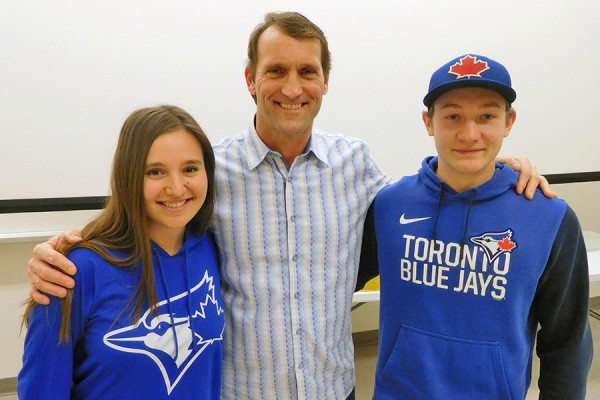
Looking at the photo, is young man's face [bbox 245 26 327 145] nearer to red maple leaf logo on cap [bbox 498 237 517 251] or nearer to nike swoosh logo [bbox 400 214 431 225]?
nike swoosh logo [bbox 400 214 431 225]

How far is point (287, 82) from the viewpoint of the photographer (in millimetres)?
1315

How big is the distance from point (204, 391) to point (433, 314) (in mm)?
622

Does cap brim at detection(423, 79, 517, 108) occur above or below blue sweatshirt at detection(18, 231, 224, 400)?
above

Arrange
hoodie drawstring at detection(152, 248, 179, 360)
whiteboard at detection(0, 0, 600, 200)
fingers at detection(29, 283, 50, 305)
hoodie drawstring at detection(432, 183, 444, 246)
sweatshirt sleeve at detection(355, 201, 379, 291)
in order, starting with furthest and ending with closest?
whiteboard at detection(0, 0, 600, 200) < sweatshirt sleeve at detection(355, 201, 379, 291) < hoodie drawstring at detection(432, 183, 444, 246) < hoodie drawstring at detection(152, 248, 179, 360) < fingers at detection(29, 283, 50, 305)

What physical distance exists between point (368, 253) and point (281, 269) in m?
0.35

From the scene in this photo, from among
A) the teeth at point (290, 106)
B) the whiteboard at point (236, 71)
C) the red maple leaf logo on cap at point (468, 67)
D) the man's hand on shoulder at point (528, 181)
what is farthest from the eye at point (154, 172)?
the whiteboard at point (236, 71)

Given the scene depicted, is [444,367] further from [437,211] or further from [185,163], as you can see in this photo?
[185,163]

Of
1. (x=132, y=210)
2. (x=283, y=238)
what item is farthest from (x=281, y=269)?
(x=132, y=210)

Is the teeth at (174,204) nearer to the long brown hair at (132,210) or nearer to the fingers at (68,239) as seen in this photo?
the long brown hair at (132,210)

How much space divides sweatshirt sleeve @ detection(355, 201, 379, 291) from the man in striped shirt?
10cm

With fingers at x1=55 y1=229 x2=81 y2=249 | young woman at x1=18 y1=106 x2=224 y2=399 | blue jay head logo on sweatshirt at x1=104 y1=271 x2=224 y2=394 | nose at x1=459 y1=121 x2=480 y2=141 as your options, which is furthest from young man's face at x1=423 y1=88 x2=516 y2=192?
fingers at x1=55 y1=229 x2=81 y2=249

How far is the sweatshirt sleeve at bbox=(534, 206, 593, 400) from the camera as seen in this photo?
1.12m

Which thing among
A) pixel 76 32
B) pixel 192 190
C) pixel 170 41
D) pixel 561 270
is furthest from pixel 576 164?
pixel 76 32

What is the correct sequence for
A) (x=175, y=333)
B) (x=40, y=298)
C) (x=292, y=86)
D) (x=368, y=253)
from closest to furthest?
1. (x=40, y=298)
2. (x=175, y=333)
3. (x=292, y=86)
4. (x=368, y=253)
